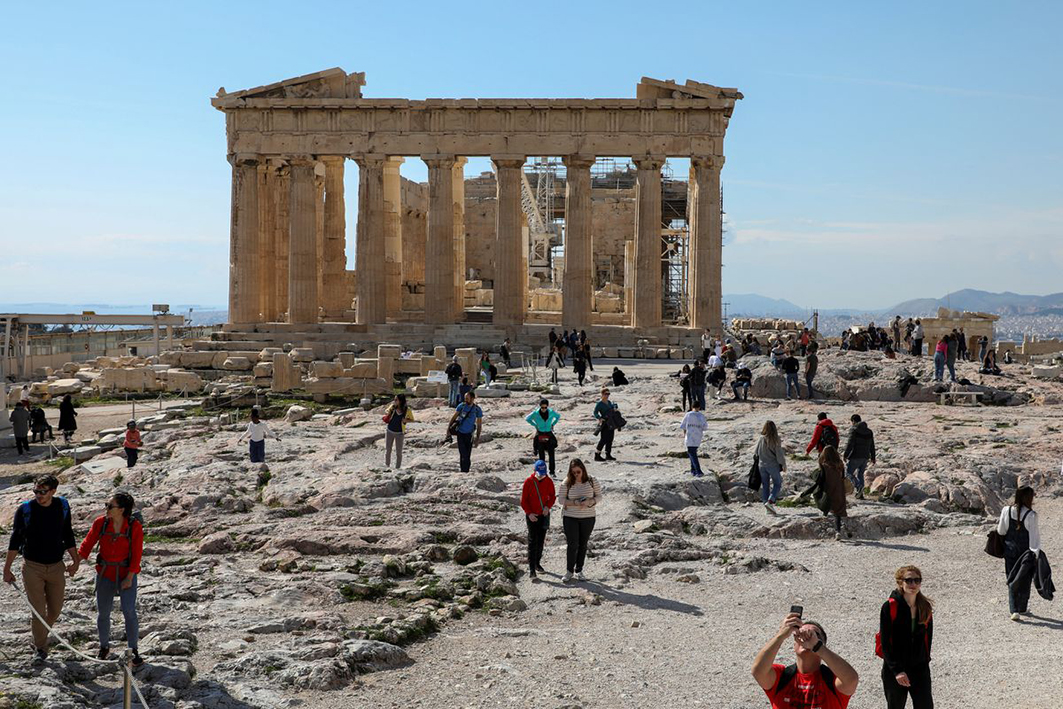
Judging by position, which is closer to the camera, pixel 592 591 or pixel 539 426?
pixel 592 591

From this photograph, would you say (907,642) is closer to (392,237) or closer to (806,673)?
(806,673)

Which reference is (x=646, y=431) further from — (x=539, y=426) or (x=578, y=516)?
(x=578, y=516)

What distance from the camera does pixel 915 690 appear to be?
7.91m

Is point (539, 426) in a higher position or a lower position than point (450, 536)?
higher

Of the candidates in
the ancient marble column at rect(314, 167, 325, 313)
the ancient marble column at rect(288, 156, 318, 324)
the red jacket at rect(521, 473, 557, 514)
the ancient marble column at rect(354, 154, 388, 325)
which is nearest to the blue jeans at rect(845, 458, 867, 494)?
the red jacket at rect(521, 473, 557, 514)

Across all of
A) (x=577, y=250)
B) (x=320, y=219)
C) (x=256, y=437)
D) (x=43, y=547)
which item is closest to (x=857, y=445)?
(x=256, y=437)

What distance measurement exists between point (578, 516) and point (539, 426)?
192 inches

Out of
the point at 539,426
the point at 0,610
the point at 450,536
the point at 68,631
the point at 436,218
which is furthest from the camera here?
the point at 436,218

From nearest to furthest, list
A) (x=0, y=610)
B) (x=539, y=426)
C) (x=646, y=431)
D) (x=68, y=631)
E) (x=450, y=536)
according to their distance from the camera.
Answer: (x=68, y=631)
(x=0, y=610)
(x=450, y=536)
(x=539, y=426)
(x=646, y=431)

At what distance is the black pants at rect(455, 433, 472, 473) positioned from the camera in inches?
727

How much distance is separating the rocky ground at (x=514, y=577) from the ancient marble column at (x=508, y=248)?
22101 mm

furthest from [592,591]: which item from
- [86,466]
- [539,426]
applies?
[86,466]

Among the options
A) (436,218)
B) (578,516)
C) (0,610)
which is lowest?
(0,610)

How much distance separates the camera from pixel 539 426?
17641mm
